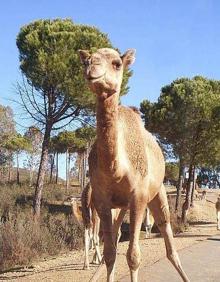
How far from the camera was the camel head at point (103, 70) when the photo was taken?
3898 mm

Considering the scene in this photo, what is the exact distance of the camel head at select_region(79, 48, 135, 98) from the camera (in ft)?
12.8

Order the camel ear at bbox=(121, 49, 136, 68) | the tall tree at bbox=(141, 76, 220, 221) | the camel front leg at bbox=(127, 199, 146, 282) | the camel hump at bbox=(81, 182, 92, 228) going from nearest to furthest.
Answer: the camel ear at bbox=(121, 49, 136, 68) → the camel front leg at bbox=(127, 199, 146, 282) → the camel hump at bbox=(81, 182, 92, 228) → the tall tree at bbox=(141, 76, 220, 221)

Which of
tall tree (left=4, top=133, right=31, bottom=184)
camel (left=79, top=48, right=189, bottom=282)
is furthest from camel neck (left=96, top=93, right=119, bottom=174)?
tall tree (left=4, top=133, right=31, bottom=184)

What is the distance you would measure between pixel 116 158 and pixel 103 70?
0.89m

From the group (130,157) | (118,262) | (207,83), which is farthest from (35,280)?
(207,83)

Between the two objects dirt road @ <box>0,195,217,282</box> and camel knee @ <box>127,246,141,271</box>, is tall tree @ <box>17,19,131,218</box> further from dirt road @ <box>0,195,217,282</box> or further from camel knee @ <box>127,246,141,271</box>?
camel knee @ <box>127,246,141,271</box>

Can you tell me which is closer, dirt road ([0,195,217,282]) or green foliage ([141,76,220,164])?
dirt road ([0,195,217,282])

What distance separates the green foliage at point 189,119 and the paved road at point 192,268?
41.5 ft

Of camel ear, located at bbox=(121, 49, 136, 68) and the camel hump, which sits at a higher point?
camel ear, located at bbox=(121, 49, 136, 68)

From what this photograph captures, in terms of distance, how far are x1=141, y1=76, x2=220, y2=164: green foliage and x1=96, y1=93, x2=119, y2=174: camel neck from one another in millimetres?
19415

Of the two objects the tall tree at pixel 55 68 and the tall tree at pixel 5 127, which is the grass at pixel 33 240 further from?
the tall tree at pixel 5 127

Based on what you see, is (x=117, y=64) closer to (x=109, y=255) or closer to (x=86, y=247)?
(x=109, y=255)

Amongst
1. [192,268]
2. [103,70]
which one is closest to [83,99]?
[192,268]

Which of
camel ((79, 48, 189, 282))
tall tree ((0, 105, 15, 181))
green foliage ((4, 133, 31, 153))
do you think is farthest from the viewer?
green foliage ((4, 133, 31, 153))
